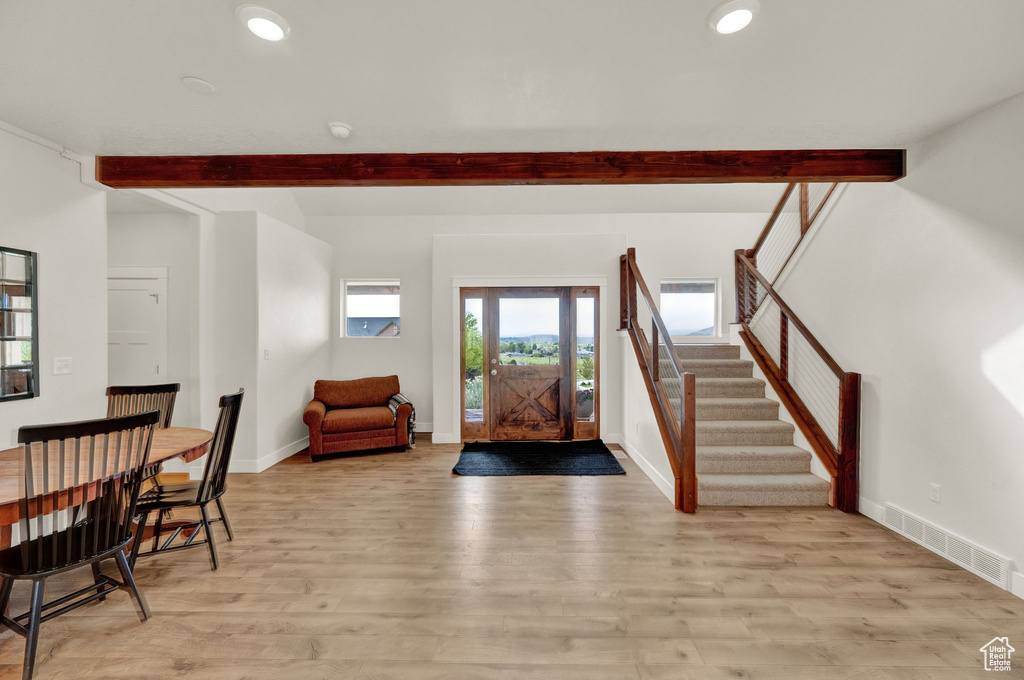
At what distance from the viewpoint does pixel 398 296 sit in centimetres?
643

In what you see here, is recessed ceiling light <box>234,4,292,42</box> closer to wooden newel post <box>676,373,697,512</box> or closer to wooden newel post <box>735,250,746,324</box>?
wooden newel post <box>676,373,697,512</box>

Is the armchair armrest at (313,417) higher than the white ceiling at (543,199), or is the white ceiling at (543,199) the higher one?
the white ceiling at (543,199)

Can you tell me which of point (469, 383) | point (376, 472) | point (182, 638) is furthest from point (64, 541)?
point (469, 383)

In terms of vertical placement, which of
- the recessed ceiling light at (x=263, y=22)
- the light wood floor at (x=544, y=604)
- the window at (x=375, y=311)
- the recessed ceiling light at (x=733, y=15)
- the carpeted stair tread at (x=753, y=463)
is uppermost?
the recessed ceiling light at (x=263, y=22)

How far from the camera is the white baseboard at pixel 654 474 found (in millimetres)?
3688

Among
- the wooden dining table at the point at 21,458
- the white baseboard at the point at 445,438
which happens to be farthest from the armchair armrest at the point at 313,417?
the wooden dining table at the point at 21,458

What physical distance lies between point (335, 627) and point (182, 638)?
0.66 m

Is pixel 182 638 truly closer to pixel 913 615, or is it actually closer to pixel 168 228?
pixel 913 615

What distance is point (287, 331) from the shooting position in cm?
516

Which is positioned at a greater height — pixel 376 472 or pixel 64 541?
pixel 64 541

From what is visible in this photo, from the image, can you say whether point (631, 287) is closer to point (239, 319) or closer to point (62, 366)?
point (239, 319)

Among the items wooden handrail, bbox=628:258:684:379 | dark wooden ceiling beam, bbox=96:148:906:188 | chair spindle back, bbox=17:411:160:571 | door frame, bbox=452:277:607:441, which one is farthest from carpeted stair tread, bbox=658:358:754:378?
chair spindle back, bbox=17:411:160:571

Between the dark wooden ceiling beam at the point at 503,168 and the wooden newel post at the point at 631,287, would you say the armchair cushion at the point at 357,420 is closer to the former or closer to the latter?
the dark wooden ceiling beam at the point at 503,168

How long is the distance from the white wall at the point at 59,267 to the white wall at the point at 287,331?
1.40 metres
